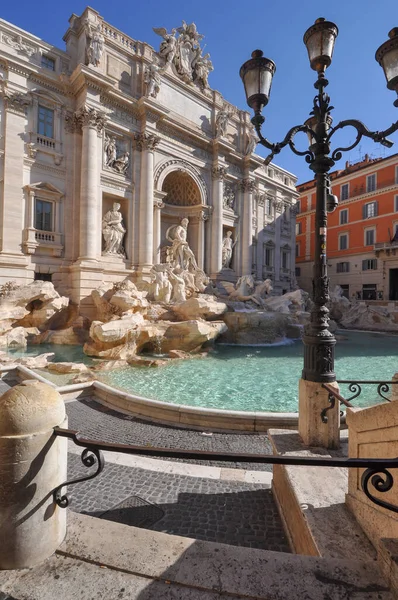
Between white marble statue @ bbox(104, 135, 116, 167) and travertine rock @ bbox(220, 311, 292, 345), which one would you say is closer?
travertine rock @ bbox(220, 311, 292, 345)

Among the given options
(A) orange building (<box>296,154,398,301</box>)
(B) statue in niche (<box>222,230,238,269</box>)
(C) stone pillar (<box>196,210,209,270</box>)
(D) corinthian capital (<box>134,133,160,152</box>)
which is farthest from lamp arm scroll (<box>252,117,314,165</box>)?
(A) orange building (<box>296,154,398,301</box>)

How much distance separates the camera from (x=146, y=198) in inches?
649

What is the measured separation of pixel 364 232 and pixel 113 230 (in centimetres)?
2285

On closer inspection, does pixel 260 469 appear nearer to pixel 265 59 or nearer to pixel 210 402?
pixel 210 402

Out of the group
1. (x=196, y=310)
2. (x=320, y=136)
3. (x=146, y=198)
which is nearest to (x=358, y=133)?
(x=320, y=136)

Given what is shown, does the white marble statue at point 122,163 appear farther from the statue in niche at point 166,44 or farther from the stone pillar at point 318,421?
the stone pillar at point 318,421

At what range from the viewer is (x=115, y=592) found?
115 centimetres

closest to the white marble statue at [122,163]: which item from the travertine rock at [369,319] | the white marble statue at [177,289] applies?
the white marble statue at [177,289]

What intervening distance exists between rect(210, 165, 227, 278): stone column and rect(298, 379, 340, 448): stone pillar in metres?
17.2

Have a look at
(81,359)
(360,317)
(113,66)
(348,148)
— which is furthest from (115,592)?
(360,317)

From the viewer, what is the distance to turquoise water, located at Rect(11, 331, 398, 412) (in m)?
5.89

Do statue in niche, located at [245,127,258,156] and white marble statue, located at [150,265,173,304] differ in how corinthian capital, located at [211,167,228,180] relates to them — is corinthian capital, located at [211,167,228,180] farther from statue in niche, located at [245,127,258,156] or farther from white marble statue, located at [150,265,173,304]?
white marble statue, located at [150,265,173,304]

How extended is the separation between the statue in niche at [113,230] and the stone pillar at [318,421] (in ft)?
46.7

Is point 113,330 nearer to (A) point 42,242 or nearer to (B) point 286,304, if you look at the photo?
(A) point 42,242
